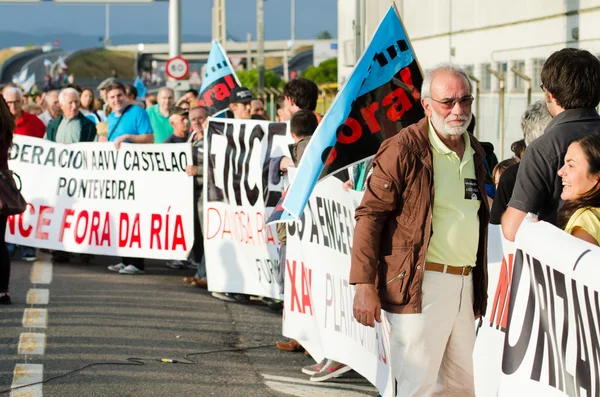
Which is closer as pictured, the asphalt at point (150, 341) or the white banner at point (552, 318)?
the white banner at point (552, 318)

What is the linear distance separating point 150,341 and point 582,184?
4517mm

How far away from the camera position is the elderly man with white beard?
17.0 ft

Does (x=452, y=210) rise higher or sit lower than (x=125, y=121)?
lower

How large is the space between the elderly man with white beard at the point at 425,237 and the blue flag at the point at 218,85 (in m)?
8.26

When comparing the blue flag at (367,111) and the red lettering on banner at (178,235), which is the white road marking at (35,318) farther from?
the blue flag at (367,111)

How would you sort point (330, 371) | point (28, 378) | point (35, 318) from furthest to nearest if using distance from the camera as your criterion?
1. point (35, 318)
2. point (330, 371)
3. point (28, 378)

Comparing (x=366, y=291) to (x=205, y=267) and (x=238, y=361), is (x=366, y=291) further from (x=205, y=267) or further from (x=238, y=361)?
(x=205, y=267)

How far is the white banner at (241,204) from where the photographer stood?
1047 cm

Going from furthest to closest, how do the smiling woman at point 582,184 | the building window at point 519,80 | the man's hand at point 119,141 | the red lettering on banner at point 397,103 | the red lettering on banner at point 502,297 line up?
the building window at point 519,80 < the man's hand at point 119,141 < the red lettering on banner at point 397,103 < the red lettering on banner at point 502,297 < the smiling woman at point 582,184

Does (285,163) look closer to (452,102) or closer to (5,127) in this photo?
(5,127)

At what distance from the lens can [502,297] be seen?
608 centimetres

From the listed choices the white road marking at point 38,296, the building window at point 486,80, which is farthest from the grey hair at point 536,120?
the building window at point 486,80

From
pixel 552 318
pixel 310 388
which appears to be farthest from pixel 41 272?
pixel 552 318

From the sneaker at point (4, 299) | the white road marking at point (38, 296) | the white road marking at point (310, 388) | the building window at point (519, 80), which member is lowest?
the white road marking at point (310, 388)
